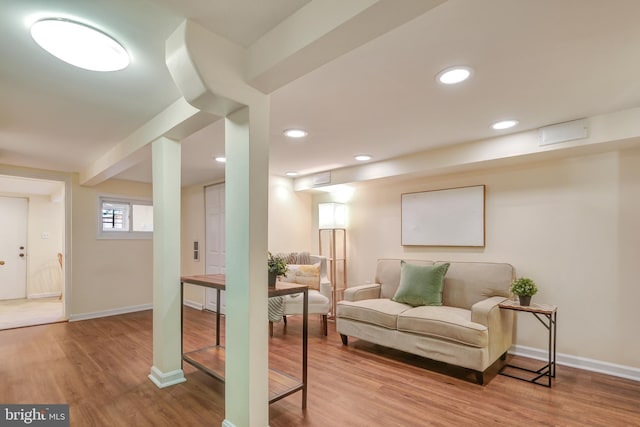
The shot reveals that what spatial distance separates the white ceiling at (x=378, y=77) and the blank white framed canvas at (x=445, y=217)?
0.74 metres

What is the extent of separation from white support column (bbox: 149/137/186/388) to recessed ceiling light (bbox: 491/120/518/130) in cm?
269

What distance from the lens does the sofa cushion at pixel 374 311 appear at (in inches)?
123

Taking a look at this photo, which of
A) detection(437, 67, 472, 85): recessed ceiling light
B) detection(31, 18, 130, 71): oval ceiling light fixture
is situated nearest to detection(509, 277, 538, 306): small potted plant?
detection(437, 67, 472, 85): recessed ceiling light

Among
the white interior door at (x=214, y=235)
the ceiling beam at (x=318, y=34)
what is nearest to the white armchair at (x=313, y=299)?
the white interior door at (x=214, y=235)

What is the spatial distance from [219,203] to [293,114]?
3.15m

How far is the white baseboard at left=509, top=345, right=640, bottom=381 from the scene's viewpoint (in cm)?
268

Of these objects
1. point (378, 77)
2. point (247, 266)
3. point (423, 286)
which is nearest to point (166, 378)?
point (247, 266)

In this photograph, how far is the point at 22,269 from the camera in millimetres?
6309

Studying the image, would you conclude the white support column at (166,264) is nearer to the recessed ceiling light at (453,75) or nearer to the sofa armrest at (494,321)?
the recessed ceiling light at (453,75)

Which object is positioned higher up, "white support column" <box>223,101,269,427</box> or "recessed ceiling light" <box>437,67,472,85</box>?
"recessed ceiling light" <box>437,67,472,85</box>

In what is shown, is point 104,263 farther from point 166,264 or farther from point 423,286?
point 423,286

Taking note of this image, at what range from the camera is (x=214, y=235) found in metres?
5.37

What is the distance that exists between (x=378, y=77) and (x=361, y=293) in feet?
8.28

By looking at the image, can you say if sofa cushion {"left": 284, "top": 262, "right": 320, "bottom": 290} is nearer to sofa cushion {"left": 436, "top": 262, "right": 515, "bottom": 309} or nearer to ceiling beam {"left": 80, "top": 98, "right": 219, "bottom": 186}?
sofa cushion {"left": 436, "top": 262, "right": 515, "bottom": 309}
